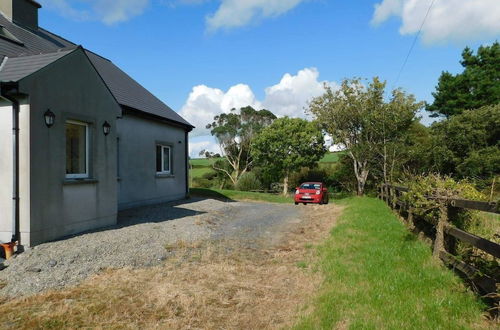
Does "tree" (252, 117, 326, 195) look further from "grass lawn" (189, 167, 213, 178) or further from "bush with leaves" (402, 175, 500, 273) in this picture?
"bush with leaves" (402, 175, 500, 273)

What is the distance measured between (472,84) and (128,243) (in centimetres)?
4299

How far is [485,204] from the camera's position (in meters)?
4.20

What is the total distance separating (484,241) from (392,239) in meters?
3.92

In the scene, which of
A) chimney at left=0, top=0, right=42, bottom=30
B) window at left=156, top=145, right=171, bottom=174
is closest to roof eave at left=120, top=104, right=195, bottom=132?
window at left=156, top=145, right=171, bottom=174

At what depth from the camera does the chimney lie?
13328 mm

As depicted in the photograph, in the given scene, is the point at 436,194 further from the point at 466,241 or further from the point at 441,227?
the point at 466,241

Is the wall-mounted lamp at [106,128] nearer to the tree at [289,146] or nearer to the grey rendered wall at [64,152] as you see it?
the grey rendered wall at [64,152]

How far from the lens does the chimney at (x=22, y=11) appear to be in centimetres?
1333

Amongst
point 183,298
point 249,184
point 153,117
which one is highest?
point 153,117

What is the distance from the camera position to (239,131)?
2039 inches

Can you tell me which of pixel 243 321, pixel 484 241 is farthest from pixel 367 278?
pixel 243 321

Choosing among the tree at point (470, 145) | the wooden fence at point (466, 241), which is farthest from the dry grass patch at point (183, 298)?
the tree at point (470, 145)

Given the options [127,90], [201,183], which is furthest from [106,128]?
[201,183]

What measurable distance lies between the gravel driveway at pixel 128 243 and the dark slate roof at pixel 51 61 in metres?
3.73
